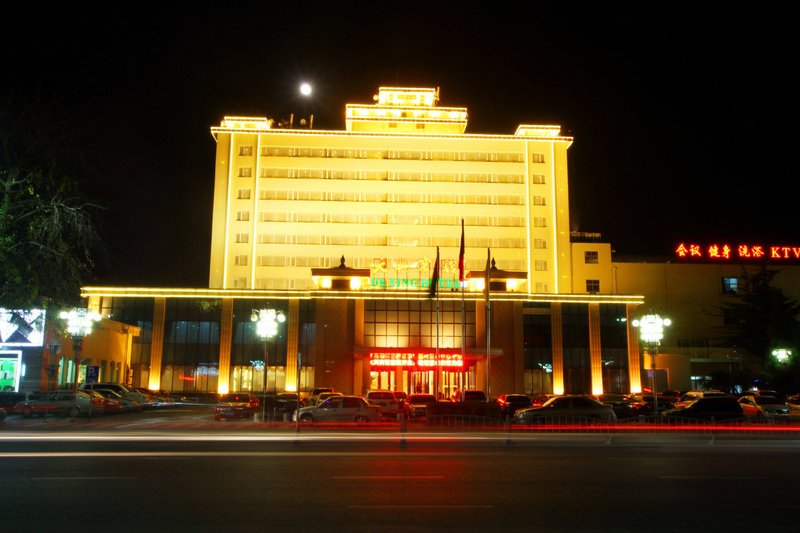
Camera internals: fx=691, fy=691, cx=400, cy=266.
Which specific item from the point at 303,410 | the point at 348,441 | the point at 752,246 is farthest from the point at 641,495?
the point at 752,246

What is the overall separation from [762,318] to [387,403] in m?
44.3

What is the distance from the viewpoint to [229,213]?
254ft

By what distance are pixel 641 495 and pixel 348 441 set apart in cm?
1244

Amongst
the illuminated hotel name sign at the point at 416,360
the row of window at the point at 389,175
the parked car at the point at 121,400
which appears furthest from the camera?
the row of window at the point at 389,175

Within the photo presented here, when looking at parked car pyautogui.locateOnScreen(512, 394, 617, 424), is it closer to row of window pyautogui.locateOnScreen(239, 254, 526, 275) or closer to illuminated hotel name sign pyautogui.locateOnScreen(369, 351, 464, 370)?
illuminated hotel name sign pyautogui.locateOnScreen(369, 351, 464, 370)

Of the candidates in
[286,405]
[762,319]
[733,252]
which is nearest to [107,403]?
[286,405]

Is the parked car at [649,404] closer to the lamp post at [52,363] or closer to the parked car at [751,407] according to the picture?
the parked car at [751,407]

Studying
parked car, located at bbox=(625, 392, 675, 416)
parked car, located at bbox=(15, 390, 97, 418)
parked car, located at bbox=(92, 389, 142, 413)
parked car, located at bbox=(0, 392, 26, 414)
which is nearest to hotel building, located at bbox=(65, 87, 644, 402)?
parked car, located at bbox=(625, 392, 675, 416)

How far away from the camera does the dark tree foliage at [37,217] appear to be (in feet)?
88.8

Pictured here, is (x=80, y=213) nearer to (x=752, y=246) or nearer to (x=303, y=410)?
(x=303, y=410)

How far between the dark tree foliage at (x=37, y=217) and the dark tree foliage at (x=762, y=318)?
55410 mm

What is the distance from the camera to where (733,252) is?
78.1 m

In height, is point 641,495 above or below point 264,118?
below

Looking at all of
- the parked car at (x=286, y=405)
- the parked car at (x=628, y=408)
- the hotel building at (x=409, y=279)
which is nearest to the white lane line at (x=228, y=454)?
the parked car at (x=286, y=405)
